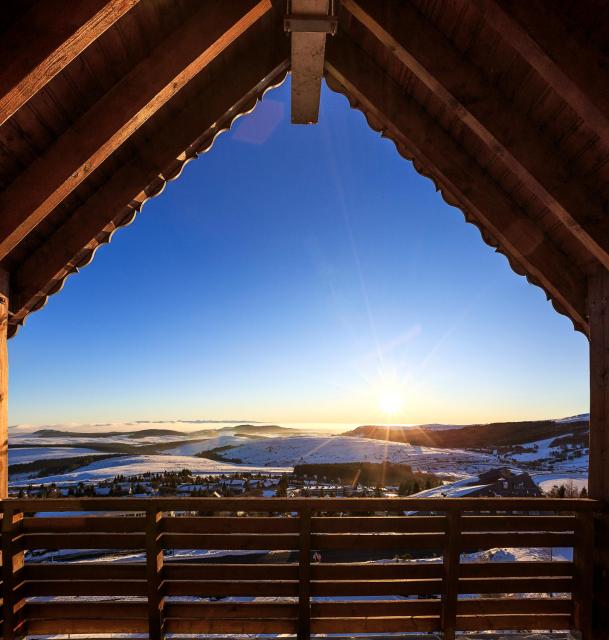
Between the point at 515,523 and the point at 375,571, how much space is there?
3.33 feet

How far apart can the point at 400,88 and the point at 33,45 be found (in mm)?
2310

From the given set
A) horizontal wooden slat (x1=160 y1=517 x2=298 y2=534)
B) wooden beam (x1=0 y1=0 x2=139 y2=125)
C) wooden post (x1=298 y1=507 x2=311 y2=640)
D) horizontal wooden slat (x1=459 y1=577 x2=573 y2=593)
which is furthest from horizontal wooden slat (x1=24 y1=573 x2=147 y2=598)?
wooden beam (x1=0 y1=0 x2=139 y2=125)

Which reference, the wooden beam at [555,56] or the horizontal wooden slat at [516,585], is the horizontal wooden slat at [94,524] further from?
the wooden beam at [555,56]

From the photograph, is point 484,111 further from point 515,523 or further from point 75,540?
point 75,540

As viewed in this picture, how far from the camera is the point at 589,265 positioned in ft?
9.17

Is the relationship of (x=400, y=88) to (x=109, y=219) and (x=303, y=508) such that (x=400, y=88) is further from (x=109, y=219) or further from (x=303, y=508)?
(x=303, y=508)

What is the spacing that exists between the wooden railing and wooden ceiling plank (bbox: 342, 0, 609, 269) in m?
1.90

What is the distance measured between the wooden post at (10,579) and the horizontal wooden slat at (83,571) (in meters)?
0.08

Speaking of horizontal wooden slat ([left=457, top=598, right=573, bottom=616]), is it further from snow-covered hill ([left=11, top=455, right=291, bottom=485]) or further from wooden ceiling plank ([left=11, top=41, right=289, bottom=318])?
snow-covered hill ([left=11, top=455, right=291, bottom=485])

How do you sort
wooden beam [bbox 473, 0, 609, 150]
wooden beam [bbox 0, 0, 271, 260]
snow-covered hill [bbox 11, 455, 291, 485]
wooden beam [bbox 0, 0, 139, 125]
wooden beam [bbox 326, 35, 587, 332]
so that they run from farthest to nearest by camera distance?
1. snow-covered hill [bbox 11, 455, 291, 485]
2. wooden beam [bbox 326, 35, 587, 332]
3. wooden beam [bbox 0, 0, 271, 260]
4. wooden beam [bbox 473, 0, 609, 150]
5. wooden beam [bbox 0, 0, 139, 125]

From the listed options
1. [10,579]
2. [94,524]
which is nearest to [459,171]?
[94,524]

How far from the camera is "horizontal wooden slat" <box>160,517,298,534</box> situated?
8.73ft

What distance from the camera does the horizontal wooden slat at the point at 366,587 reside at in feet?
8.72

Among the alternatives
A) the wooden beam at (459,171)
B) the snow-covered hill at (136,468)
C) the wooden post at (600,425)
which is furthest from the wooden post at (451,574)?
the snow-covered hill at (136,468)
